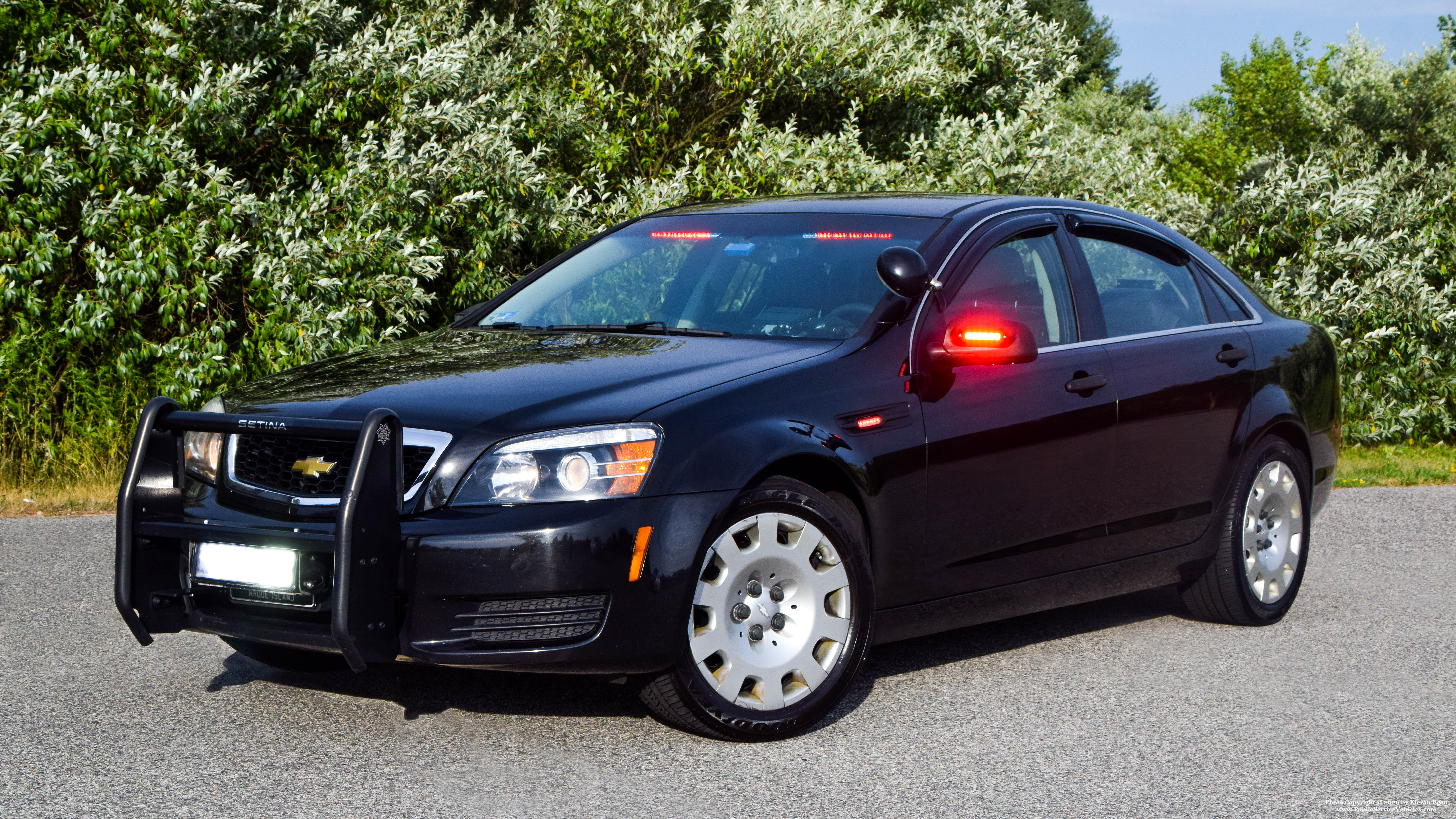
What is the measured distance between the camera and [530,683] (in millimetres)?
5184

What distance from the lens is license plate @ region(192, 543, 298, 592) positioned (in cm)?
416

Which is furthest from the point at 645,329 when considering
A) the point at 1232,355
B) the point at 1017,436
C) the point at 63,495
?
the point at 63,495

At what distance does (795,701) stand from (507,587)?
1.01 metres

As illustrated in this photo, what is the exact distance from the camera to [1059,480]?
5.34m

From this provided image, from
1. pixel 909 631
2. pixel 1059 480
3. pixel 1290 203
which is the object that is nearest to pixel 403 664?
pixel 909 631

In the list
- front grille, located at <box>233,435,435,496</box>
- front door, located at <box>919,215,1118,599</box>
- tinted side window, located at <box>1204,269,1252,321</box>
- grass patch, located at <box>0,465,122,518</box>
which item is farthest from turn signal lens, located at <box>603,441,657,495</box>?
grass patch, located at <box>0,465,122,518</box>

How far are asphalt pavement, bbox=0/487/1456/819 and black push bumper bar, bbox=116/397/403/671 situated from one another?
398 millimetres

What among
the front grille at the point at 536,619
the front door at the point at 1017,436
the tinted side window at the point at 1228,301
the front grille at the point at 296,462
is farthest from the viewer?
the tinted side window at the point at 1228,301

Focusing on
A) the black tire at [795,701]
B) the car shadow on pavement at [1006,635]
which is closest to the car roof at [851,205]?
the black tire at [795,701]

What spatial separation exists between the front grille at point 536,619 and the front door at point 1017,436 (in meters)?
1.29

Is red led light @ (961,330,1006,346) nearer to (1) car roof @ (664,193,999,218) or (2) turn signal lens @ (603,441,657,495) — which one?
(1) car roof @ (664,193,999,218)

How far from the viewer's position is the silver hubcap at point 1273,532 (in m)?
6.30

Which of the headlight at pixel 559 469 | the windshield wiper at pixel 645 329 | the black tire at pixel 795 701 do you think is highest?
the windshield wiper at pixel 645 329

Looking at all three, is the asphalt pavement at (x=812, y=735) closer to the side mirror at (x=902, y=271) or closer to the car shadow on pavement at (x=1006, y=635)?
the car shadow on pavement at (x=1006, y=635)
